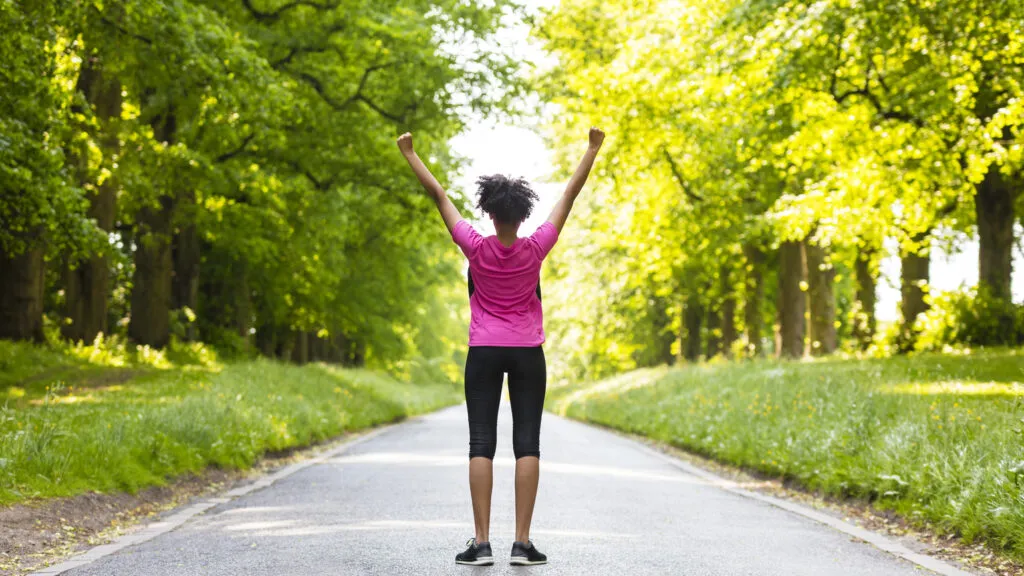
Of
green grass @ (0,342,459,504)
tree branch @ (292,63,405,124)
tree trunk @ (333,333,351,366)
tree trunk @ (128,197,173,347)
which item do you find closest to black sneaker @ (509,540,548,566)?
green grass @ (0,342,459,504)

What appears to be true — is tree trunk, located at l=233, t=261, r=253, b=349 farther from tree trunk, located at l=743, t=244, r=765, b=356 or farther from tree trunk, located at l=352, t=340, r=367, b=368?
tree trunk, located at l=352, t=340, r=367, b=368

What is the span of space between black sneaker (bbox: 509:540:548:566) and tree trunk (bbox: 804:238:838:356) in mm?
21226

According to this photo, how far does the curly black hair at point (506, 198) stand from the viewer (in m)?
5.82

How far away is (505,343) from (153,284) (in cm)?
1696

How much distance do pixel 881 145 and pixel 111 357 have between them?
14.2 metres

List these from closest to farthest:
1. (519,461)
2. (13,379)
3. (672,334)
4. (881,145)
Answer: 1. (519,461)
2. (13,379)
3. (881,145)
4. (672,334)

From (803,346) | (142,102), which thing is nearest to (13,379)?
(142,102)

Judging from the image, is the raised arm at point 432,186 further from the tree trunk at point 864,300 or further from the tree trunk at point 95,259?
the tree trunk at point 864,300

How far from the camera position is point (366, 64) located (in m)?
20.7

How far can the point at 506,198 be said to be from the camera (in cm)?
582

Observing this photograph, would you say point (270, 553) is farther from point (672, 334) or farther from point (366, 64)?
point (672, 334)

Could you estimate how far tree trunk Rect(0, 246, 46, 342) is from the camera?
736 inches

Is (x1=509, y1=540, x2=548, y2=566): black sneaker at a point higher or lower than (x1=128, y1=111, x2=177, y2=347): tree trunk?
lower

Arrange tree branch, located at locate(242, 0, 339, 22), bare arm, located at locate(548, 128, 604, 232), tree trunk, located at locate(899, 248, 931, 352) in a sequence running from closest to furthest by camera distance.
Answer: bare arm, located at locate(548, 128, 604, 232) → tree branch, located at locate(242, 0, 339, 22) → tree trunk, located at locate(899, 248, 931, 352)
